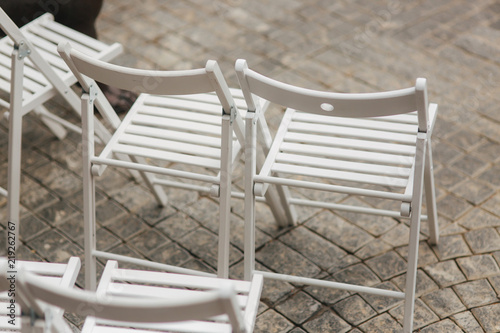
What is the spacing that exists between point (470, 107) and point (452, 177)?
29.3 inches

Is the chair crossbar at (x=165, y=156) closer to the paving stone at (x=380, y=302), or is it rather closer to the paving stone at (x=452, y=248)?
the paving stone at (x=380, y=302)

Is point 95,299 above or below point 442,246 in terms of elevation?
above

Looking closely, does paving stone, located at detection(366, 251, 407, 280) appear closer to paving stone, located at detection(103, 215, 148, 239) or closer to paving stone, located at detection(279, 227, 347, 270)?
paving stone, located at detection(279, 227, 347, 270)

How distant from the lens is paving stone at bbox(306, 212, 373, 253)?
3721 millimetres

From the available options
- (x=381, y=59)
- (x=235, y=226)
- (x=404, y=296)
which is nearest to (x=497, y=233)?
(x=404, y=296)

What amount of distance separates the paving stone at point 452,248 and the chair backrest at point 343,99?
3.83 feet

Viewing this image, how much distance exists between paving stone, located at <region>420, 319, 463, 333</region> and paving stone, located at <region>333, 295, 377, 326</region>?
25cm

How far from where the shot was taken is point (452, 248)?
362 cm

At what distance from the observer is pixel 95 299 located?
6.30ft

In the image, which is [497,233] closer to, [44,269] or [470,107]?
[470,107]

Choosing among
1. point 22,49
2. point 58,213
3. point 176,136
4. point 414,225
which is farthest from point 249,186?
point 58,213

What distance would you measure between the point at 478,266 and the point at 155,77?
1932 mm

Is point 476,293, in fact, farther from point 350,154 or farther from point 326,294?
point 350,154

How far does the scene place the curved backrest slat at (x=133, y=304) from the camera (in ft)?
6.05
